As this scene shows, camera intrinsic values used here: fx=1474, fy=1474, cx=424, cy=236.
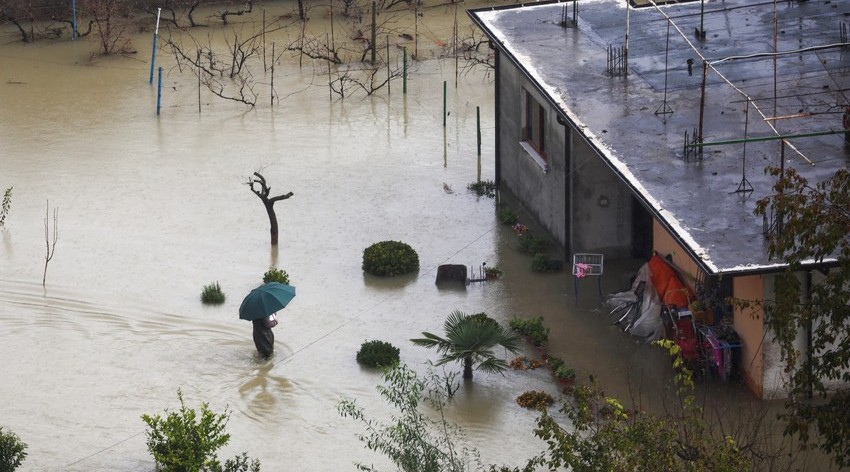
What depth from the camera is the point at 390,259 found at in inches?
1048

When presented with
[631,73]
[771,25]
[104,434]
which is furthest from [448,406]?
[771,25]

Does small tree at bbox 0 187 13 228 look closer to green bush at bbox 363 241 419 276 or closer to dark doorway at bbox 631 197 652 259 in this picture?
green bush at bbox 363 241 419 276

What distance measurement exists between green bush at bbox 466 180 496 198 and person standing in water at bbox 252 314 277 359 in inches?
334

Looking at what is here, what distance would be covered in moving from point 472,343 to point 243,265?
22.2ft

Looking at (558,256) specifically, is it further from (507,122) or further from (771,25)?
(771,25)

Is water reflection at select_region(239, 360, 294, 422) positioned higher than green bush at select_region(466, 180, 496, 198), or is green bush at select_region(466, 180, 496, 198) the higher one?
green bush at select_region(466, 180, 496, 198)

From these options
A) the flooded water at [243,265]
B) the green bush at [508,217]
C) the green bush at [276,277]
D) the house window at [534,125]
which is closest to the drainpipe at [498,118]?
the flooded water at [243,265]

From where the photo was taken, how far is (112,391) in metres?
22.6

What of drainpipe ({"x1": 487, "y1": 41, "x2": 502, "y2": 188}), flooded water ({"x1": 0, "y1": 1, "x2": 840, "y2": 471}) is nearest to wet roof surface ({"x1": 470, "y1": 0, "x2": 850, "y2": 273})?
drainpipe ({"x1": 487, "y1": 41, "x2": 502, "y2": 188})

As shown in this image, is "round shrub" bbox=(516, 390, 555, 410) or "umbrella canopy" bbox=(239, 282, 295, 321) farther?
"umbrella canopy" bbox=(239, 282, 295, 321)

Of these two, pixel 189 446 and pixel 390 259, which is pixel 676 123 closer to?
pixel 390 259

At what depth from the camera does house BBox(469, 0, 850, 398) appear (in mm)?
21328

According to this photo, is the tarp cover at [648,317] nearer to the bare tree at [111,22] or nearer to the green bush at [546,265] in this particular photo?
the green bush at [546,265]

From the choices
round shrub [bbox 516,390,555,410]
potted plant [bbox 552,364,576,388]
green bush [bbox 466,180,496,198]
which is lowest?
round shrub [bbox 516,390,555,410]
